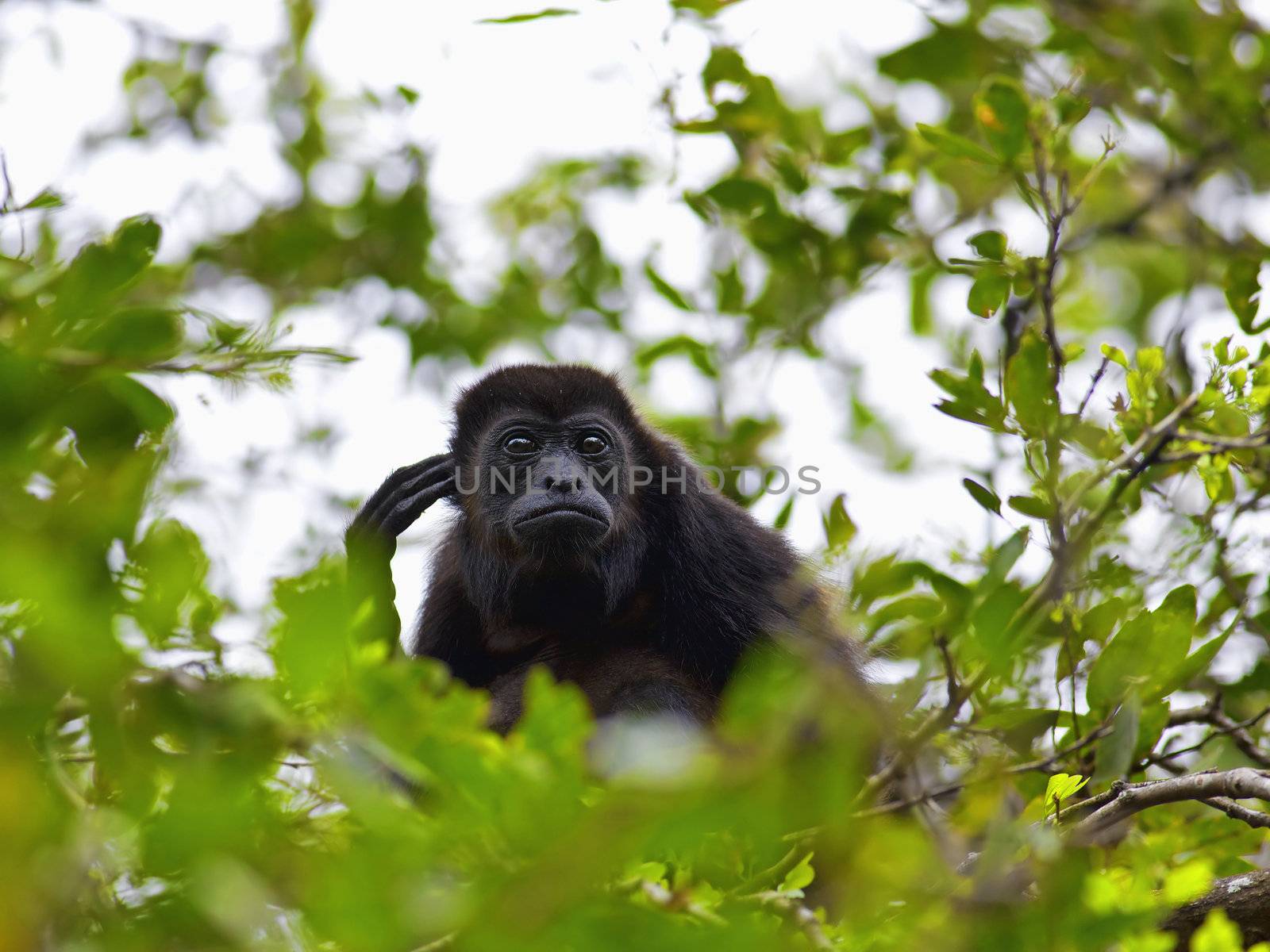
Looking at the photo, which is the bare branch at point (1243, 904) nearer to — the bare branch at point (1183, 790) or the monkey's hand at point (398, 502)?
the bare branch at point (1183, 790)

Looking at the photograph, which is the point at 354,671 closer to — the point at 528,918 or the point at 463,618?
the point at 528,918

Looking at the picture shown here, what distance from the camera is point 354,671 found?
4.42 feet

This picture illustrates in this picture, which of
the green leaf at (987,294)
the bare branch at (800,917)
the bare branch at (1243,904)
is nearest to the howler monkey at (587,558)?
the green leaf at (987,294)

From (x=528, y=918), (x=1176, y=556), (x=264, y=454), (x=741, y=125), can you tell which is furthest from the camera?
(x=264, y=454)

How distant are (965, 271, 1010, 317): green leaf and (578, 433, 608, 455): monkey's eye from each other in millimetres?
2011

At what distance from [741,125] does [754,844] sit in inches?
155

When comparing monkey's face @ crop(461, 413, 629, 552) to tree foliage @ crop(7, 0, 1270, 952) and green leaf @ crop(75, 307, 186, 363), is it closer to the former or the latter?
tree foliage @ crop(7, 0, 1270, 952)

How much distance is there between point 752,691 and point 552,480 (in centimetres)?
345

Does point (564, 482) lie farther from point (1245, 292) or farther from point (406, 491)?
point (1245, 292)

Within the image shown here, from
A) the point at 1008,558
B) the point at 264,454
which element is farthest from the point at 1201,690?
the point at 264,454

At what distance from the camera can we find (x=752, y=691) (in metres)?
1.27

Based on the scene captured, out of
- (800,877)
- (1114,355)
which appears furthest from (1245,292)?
(800,877)

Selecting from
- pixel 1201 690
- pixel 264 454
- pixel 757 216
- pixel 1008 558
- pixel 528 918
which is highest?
pixel 757 216

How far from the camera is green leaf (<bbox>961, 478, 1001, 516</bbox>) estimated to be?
2992 mm
